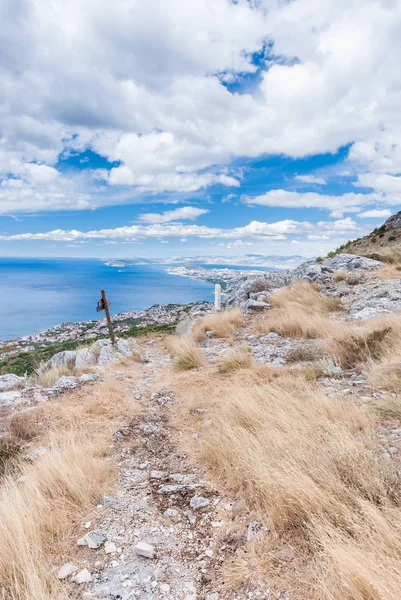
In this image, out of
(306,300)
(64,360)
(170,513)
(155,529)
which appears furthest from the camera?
(306,300)

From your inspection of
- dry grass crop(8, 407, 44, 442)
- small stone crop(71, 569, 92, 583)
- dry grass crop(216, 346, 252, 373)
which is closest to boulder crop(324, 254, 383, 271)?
dry grass crop(216, 346, 252, 373)

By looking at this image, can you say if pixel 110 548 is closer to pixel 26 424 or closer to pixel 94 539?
pixel 94 539

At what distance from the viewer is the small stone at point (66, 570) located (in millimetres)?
2223

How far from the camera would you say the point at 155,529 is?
2.74 m

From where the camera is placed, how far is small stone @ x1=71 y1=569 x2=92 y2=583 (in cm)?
219

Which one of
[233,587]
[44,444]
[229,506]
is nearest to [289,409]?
[229,506]

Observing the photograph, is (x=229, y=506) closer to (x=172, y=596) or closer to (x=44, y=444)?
(x=172, y=596)

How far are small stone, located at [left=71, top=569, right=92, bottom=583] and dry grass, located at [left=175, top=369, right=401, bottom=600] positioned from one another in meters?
1.04

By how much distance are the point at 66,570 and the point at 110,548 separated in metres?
0.35

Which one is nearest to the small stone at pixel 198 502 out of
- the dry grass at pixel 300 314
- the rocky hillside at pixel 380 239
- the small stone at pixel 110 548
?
the small stone at pixel 110 548

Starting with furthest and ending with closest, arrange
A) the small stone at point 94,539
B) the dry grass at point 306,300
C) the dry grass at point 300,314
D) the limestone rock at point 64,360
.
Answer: the dry grass at point 306,300
the limestone rock at point 64,360
the dry grass at point 300,314
the small stone at point 94,539

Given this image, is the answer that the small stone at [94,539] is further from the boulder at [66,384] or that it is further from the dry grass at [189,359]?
the dry grass at [189,359]

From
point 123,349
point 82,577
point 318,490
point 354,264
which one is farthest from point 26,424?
point 354,264

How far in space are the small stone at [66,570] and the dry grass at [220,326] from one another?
9.22 m
